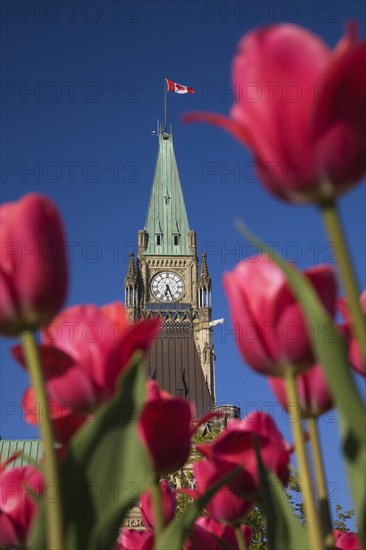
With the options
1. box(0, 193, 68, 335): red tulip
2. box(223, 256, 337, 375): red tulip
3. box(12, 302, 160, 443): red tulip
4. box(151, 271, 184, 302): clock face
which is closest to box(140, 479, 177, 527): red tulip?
box(12, 302, 160, 443): red tulip

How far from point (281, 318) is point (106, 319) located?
41 centimetres

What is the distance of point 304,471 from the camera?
1343mm

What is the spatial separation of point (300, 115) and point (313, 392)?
2.20 feet

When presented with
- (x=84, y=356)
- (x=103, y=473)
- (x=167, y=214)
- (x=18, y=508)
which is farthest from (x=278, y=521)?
(x=167, y=214)

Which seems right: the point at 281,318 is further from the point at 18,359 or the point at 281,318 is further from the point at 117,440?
the point at 18,359

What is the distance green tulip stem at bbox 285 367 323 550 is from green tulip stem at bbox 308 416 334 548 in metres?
0.08

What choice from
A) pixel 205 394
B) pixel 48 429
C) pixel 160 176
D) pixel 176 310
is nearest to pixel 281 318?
pixel 48 429

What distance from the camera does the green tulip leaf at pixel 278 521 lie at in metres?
1.47

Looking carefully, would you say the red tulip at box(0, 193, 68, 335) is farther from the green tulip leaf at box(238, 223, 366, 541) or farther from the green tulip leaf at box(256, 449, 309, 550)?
the green tulip leaf at box(256, 449, 309, 550)

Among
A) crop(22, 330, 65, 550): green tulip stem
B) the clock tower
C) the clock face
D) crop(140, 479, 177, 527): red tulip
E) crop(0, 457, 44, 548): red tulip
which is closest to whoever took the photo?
crop(22, 330, 65, 550): green tulip stem

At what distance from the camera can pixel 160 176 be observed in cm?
6800

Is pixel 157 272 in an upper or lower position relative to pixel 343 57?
upper

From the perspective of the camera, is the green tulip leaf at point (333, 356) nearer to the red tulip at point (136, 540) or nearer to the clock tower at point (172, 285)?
the red tulip at point (136, 540)

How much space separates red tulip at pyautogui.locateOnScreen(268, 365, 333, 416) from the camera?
1558 millimetres
